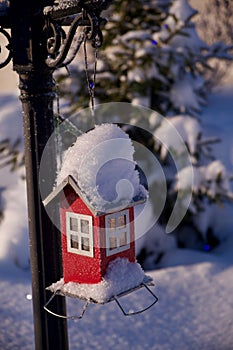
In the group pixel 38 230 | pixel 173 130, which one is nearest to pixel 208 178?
pixel 173 130

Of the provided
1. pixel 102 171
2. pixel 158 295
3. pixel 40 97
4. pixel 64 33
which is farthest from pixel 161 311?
pixel 64 33

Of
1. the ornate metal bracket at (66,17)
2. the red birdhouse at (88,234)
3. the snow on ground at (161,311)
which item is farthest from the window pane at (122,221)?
the snow on ground at (161,311)

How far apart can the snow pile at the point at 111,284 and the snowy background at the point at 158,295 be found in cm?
253

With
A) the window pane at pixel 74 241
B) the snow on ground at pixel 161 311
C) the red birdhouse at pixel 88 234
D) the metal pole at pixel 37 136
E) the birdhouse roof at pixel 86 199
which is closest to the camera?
the birdhouse roof at pixel 86 199

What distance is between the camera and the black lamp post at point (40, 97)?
2473 millimetres

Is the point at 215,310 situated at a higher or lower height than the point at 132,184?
lower

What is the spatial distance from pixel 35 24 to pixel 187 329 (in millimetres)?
3437

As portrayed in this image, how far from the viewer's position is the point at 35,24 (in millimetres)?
2525

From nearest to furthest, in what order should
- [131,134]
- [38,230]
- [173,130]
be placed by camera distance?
[38,230]
[173,130]
[131,134]

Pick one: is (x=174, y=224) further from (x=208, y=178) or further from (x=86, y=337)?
(x=86, y=337)

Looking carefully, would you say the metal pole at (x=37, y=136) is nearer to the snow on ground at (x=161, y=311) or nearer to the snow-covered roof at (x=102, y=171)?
the snow-covered roof at (x=102, y=171)

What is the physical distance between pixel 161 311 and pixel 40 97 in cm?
335

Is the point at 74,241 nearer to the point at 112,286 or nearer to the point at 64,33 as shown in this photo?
the point at 112,286

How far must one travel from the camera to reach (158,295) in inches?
222
